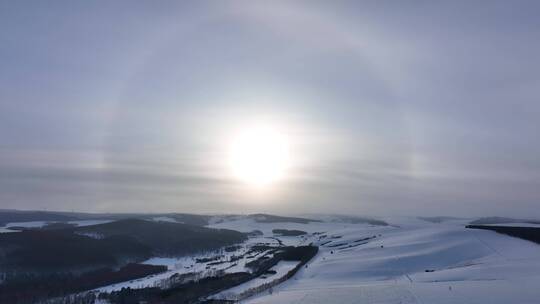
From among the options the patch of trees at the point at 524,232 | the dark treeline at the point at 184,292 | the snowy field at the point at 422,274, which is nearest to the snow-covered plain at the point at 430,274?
the snowy field at the point at 422,274

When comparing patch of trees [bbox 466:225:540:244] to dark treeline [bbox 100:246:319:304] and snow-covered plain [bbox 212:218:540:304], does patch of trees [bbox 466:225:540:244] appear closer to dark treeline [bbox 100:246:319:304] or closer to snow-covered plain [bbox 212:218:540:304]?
snow-covered plain [bbox 212:218:540:304]

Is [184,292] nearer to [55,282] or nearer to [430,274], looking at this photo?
[430,274]

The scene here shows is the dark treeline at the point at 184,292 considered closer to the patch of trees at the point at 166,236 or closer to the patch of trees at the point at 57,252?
the patch of trees at the point at 57,252

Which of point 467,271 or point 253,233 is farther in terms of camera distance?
point 253,233

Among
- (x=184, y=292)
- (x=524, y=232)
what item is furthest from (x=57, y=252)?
(x=524, y=232)

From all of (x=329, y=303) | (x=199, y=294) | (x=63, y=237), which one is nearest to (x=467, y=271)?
(x=329, y=303)

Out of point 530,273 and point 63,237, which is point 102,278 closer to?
point 63,237

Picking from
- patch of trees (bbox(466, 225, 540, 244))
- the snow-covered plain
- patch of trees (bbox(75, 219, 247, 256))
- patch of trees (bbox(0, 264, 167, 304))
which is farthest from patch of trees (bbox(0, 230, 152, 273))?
patch of trees (bbox(466, 225, 540, 244))
